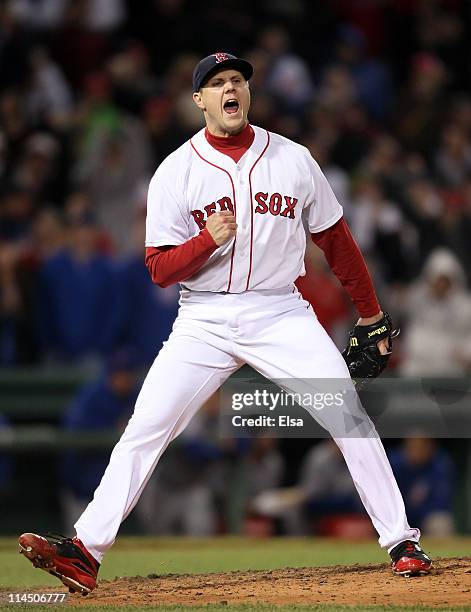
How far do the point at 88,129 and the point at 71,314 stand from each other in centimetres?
184

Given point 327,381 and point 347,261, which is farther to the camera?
point 347,261

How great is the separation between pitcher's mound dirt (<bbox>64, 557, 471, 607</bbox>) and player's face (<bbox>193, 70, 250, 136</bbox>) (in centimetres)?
169

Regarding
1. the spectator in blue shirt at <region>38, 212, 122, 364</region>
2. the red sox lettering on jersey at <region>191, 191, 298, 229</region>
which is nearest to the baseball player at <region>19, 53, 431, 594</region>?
the red sox lettering on jersey at <region>191, 191, 298, 229</region>

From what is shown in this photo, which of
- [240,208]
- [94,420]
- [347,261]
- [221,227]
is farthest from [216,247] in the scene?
[94,420]

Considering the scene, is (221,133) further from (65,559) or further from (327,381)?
(65,559)

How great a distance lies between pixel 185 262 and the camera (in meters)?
4.67

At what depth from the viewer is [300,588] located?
4.80 m

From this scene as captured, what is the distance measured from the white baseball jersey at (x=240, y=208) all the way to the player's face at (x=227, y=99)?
0.36ft

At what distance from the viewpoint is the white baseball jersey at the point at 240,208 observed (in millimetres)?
4793

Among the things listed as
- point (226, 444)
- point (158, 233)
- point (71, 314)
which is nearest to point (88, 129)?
point (71, 314)

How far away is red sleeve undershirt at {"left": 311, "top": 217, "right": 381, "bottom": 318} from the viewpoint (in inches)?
197

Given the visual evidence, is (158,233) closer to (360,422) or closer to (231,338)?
(231,338)

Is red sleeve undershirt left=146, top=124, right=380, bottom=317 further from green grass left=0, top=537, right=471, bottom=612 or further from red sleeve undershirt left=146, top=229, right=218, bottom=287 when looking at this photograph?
green grass left=0, top=537, right=471, bottom=612

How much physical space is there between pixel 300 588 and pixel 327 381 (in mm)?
763
